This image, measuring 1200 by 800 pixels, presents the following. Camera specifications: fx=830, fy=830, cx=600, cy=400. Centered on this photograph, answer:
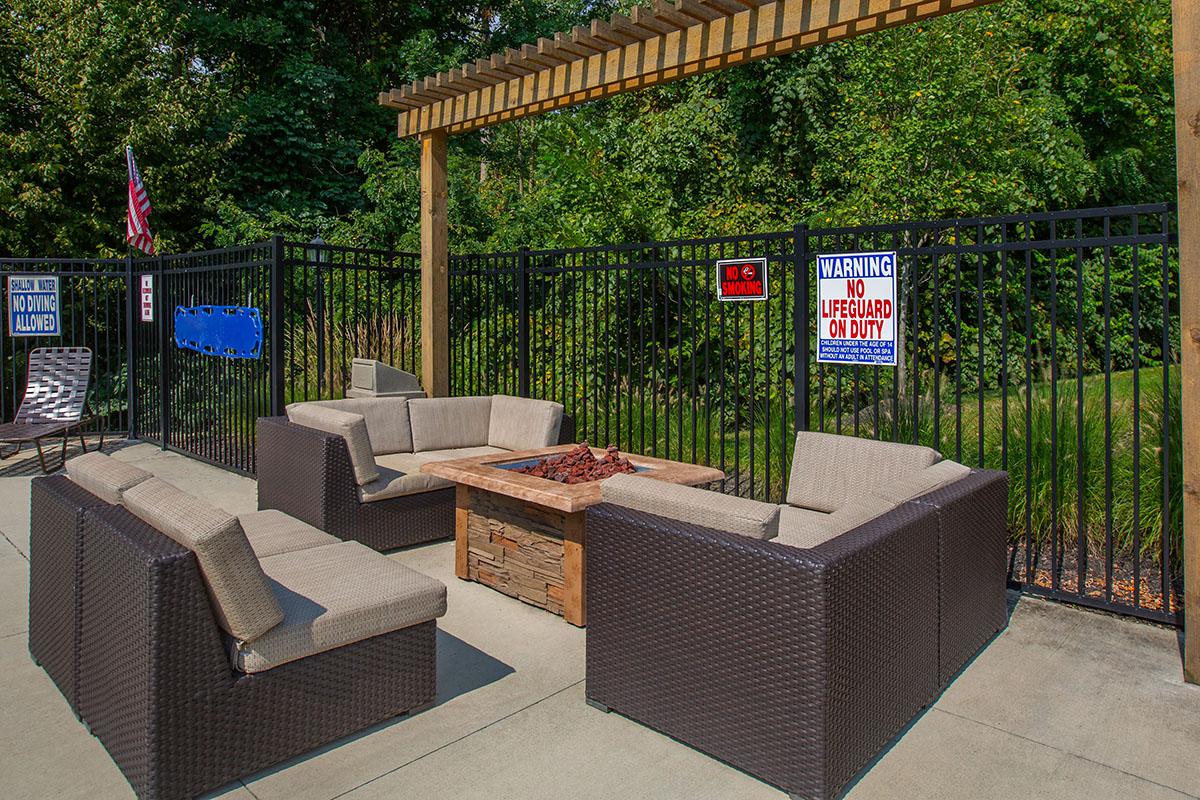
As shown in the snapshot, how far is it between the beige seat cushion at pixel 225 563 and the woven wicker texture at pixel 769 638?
1.03 meters

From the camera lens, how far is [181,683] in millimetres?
2191

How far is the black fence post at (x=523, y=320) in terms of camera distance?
21.2 ft

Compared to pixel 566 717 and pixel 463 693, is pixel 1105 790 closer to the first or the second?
pixel 566 717

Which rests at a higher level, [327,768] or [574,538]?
[574,538]

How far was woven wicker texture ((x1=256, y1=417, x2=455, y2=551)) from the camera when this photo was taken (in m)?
4.57

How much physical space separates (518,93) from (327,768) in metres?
4.34

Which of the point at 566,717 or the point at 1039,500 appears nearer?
the point at 566,717

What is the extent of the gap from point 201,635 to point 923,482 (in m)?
2.44

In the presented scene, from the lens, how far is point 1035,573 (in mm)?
4184

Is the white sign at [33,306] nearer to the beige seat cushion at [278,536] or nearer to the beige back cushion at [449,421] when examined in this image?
the beige back cushion at [449,421]

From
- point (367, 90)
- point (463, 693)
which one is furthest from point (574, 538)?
point (367, 90)

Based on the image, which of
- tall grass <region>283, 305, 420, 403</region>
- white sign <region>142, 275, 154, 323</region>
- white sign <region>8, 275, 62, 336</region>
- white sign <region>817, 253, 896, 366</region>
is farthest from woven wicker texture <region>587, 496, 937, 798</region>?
white sign <region>8, 275, 62, 336</region>

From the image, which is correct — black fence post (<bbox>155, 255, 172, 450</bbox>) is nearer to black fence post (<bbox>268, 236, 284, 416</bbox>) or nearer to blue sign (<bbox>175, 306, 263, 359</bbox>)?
blue sign (<bbox>175, 306, 263, 359</bbox>)

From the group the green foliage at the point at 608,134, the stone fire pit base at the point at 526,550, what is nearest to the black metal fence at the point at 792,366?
the green foliage at the point at 608,134
